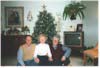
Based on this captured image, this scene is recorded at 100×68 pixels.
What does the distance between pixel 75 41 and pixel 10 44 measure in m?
0.43

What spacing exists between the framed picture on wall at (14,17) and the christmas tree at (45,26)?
11 centimetres

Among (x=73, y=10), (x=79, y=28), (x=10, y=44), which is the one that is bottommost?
(x=10, y=44)

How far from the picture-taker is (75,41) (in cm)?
136

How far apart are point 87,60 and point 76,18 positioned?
0.28m

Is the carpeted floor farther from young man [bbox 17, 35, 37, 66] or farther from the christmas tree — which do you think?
the christmas tree

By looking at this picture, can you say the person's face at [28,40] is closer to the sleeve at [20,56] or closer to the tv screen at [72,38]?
the sleeve at [20,56]

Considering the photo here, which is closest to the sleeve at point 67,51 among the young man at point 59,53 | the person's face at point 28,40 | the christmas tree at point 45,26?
the young man at point 59,53

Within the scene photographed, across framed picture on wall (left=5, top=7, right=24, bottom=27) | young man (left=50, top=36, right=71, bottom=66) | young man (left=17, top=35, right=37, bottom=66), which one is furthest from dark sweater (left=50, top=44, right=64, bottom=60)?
framed picture on wall (left=5, top=7, right=24, bottom=27)

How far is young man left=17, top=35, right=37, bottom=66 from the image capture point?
134cm

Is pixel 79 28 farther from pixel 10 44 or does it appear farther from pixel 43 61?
pixel 10 44

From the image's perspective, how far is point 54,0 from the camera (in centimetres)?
134

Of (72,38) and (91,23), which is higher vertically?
(91,23)

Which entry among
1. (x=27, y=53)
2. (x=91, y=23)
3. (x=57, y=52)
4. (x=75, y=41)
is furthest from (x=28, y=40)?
(x=91, y=23)

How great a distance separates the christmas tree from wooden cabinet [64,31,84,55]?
0.31 ft
